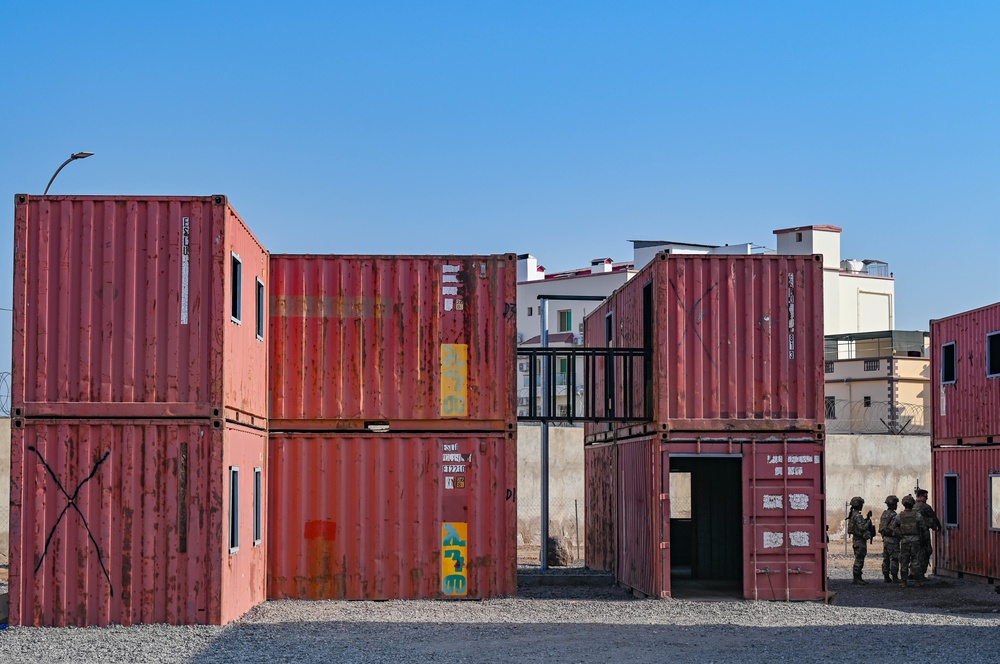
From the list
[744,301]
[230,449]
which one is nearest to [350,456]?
[230,449]

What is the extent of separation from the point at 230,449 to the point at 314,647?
9.36 feet

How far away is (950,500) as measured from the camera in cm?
2364

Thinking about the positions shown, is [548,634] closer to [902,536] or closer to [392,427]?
[392,427]

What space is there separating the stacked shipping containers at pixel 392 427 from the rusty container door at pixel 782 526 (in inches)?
127

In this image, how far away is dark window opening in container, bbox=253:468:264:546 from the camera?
16.5m

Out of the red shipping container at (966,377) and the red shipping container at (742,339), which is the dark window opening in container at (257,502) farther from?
the red shipping container at (966,377)

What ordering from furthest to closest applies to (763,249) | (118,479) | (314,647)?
(763,249)
(118,479)
(314,647)

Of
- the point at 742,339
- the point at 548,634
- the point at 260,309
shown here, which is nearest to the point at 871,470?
the point at 742,339

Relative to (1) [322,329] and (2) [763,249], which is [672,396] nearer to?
(1) [322,329]

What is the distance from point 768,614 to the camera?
1591 centimetres

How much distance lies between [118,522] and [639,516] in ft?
24.5

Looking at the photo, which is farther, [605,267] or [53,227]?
[605,267]

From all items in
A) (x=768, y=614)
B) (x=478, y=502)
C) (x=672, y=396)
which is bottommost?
(x=768, y=614)

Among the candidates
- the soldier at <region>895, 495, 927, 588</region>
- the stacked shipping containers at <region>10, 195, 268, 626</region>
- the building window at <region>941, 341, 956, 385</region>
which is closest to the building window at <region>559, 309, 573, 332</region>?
the building window at <region>941, 341, 956, 385</region>
